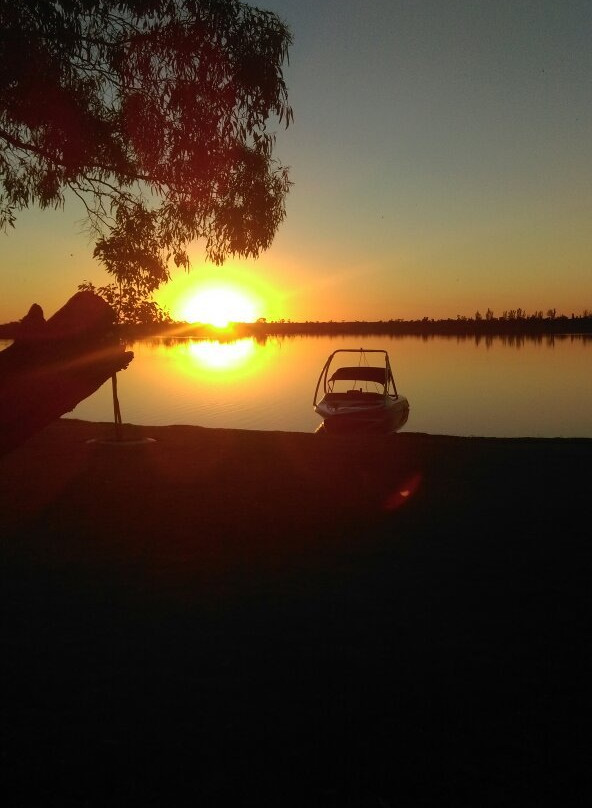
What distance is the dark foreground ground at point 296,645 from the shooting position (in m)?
3.83

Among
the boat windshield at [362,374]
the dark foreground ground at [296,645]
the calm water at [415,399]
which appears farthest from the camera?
the calm water at [415,399]

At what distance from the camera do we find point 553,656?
5367 mm

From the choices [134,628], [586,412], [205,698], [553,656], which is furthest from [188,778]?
[586,412]

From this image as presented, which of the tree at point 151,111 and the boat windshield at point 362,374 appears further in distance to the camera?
the boat windshield at point 362,374

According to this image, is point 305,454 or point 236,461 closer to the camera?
point 236,461

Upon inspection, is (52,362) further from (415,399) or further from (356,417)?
(415,399)

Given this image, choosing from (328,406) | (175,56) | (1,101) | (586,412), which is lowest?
(586,412)

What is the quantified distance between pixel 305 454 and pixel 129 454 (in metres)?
3.40

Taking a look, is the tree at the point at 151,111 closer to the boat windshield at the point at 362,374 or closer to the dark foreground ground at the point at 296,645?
the dark foreground ground at the point at 296,645

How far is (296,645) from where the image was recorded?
559cm

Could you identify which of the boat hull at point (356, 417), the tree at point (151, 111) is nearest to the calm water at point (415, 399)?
the boat hull at point (356, 417)

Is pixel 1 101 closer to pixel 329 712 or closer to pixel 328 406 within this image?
pixel 329 712

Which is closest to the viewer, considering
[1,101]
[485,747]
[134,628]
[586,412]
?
[485,747]

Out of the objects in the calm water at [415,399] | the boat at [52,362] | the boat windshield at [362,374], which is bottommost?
the calm water at [415,399]
